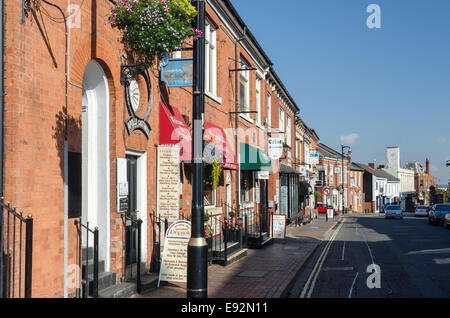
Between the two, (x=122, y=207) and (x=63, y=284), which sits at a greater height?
(x=122, y=207)

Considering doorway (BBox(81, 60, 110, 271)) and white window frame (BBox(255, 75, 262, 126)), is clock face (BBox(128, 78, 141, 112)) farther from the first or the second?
A: white window frame (BBox(255, 75, 262, 126))

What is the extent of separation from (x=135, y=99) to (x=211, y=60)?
6.50 meters

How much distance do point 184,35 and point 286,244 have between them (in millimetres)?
12233

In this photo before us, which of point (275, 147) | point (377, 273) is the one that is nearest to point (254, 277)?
point (377, 273)

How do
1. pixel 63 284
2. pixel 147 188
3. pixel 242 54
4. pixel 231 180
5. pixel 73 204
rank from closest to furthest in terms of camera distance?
pixel 63 284, pixel 73 204, pixel 147 188, pixel 231 180, pixel 242 54

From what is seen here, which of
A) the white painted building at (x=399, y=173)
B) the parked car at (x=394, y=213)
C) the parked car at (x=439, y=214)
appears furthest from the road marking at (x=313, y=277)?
the white painted building at (x=399, y=173)

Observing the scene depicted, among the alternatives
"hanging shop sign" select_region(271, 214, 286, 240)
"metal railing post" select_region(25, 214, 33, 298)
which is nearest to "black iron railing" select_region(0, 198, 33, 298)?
"metal railing post" select_region(25, 214, 33, 298)

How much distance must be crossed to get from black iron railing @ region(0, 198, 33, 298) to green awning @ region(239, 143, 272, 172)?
1244 centimetres

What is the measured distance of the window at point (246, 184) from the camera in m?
19.7

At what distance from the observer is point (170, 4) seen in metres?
7.81

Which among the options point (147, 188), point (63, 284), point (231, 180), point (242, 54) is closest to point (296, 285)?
point (147, 188)

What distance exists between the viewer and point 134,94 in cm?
968

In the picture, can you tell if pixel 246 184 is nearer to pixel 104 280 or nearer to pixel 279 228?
pixel 279 228
